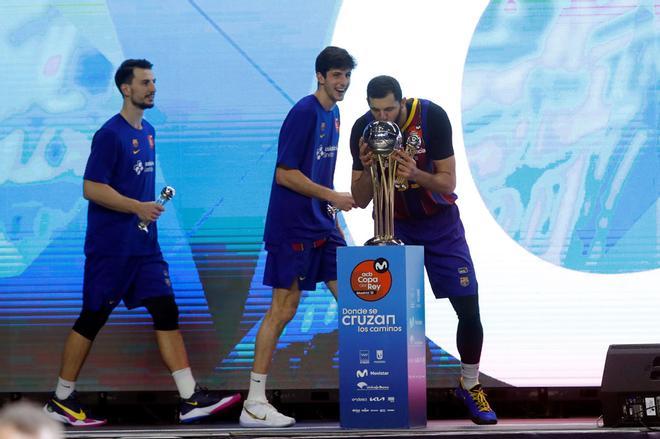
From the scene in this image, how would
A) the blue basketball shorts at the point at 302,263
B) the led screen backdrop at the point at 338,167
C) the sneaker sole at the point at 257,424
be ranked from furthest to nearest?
the led screen backdrop at the point at 338,167 → the blue basketball shorts at the point at 302,263 → the sneaker sole at the point at 257,424

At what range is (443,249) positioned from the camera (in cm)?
450

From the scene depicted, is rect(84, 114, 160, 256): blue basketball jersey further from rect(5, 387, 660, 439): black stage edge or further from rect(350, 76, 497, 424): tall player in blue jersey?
rect(350, 76, 497, 424): tall player in blue jersey

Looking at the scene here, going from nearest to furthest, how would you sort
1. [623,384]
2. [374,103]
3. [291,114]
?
[623,384] < [374,103] < [291,114]

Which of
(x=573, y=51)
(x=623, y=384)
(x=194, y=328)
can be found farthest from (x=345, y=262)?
(x=573, y=51)

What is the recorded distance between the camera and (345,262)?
3986mm

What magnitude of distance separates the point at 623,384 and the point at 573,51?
2053 mm

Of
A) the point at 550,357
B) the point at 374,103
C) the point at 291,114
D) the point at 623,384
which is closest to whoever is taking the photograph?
the point at 623,384

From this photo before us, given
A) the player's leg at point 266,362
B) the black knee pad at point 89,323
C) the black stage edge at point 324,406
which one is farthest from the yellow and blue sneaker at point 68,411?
the player's leg at point 266,362

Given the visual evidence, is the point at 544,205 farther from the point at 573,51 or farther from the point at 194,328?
the point at 194,328

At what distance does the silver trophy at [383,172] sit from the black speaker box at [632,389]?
3.24 ft

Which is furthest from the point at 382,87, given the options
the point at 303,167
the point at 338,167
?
the point at 338,167

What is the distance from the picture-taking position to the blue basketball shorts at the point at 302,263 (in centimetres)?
452

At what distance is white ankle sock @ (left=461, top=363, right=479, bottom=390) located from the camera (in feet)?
14.6

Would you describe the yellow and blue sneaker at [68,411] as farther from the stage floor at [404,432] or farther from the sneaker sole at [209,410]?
the sneaker sole at [209,410]
